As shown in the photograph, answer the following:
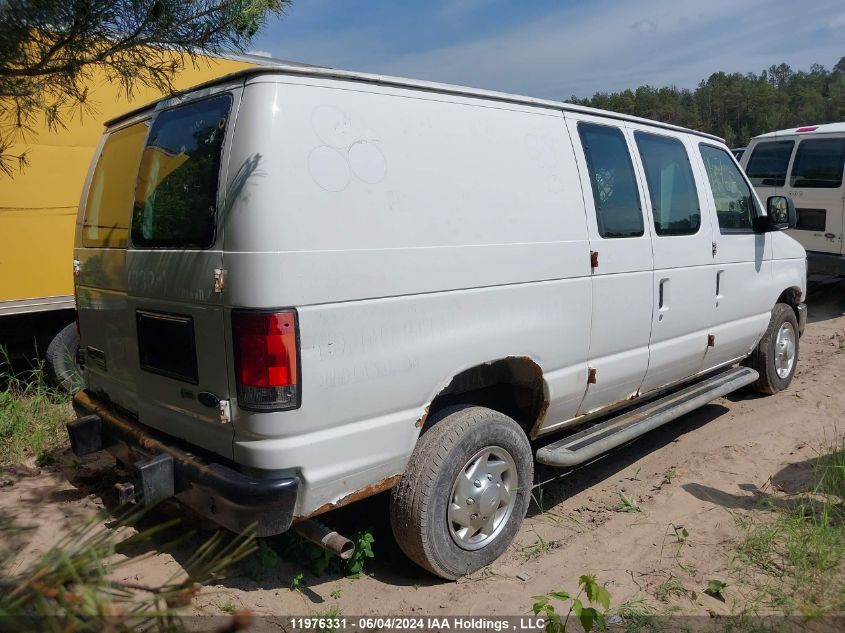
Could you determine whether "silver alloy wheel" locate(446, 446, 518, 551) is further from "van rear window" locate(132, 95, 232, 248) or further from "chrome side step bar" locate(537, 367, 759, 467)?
"van rear window" locate(132, 95, 232, 248)

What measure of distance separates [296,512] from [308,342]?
69 cm

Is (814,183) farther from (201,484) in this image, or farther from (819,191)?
(201,484)

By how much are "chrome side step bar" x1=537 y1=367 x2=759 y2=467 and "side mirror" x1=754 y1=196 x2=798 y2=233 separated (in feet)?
3.88

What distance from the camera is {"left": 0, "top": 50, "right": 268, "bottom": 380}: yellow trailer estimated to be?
5.04 metres

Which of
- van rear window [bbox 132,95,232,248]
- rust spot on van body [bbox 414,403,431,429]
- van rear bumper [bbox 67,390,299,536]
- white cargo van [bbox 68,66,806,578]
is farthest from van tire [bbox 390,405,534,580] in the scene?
van rear window [bbox 132,95,232,248]

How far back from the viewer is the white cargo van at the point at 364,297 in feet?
8.68

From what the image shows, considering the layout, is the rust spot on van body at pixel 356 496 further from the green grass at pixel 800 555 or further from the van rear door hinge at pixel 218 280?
the green grass at pixel 800 555

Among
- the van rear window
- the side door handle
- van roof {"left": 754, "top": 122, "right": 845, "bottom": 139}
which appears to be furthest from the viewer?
van roof {"left": 754, "top": 122, "right": 845, "bottom": 139}

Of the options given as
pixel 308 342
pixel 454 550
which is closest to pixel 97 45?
pixel 308 342

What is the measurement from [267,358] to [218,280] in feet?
1.25

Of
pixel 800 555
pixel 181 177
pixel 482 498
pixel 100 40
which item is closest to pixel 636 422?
pixel 800 555

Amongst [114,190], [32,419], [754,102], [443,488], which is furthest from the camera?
[754,102]

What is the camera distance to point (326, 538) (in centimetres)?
281

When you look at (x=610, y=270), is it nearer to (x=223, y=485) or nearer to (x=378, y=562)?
(x=378, y=562)
